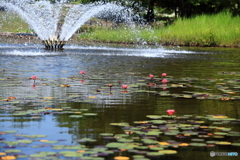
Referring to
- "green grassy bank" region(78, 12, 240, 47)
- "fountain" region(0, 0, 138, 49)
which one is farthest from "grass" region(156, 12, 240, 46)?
"fountain" region(0, 0, 138, 49)

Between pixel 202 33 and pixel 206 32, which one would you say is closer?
pixel 206 32

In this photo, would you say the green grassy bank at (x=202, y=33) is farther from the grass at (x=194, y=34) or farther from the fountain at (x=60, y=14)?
the fountain at (x=60, y=14)

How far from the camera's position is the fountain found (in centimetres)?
2162

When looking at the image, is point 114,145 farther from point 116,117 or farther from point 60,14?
point 60,14

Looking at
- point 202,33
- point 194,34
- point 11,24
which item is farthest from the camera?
point 11,24

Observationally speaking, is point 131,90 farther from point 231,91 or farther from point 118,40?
point 118,40

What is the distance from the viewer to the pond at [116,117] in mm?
4207

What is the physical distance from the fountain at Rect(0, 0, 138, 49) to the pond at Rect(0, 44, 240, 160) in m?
11.5

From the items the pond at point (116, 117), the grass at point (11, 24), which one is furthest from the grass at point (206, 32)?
the pond at point (116, 117)

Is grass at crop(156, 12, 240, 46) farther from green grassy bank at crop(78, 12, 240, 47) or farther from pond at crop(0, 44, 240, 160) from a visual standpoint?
pond at crop(0, 44, 240, 160)

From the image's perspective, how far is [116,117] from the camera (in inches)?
222

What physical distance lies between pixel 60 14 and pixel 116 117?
38726 millimetres

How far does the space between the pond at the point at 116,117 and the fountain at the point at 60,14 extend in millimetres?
11528

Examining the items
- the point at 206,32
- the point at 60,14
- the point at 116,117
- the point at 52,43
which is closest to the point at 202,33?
the point at 206,32
